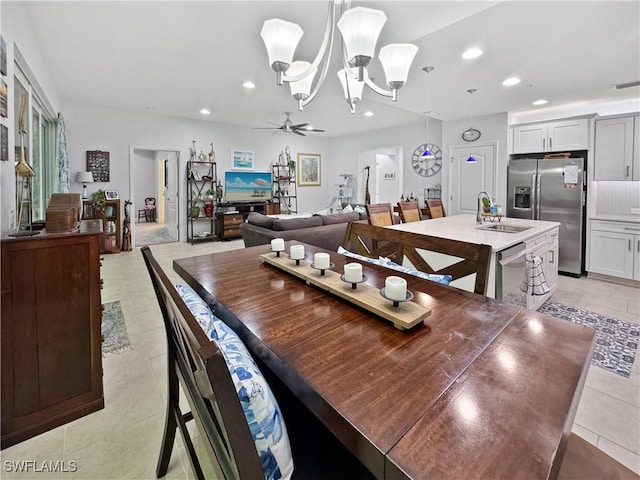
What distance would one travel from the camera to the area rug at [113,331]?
8.28 feet

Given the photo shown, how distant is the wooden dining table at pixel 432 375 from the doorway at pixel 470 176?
496cm

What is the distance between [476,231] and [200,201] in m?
6.00

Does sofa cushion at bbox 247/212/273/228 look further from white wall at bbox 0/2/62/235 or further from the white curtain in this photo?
the white curtain

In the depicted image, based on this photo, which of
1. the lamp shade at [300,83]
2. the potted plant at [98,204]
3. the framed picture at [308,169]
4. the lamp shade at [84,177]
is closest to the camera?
the lamp shade at [300,83]

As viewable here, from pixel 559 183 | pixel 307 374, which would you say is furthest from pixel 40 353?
pixel 559 183

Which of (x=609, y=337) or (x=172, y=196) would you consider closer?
(x=609, y=337)

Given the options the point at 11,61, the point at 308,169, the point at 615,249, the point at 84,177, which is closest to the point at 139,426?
the point at 11,61

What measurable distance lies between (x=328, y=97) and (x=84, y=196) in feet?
15.2

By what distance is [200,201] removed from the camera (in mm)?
7250

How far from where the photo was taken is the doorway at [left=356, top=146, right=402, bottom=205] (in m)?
8.55

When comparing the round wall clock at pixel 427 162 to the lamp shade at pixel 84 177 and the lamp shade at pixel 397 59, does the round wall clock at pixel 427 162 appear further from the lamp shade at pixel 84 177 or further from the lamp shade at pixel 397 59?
the lamp shade at pixel 84 177

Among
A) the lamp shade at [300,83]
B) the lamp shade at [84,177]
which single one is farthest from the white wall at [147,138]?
the lamp shade at [300,83]

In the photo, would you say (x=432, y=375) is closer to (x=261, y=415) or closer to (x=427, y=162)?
(x=261, y=415)

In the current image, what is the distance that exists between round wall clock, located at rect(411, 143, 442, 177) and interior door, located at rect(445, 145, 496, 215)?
0.84m
